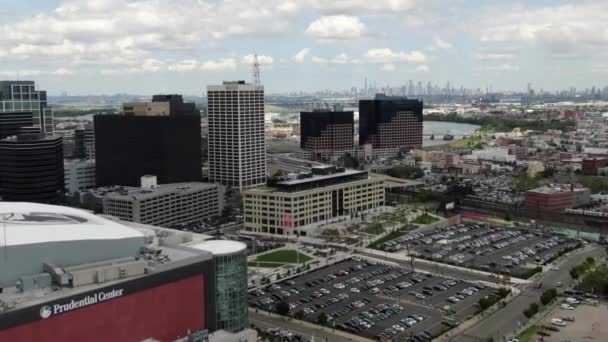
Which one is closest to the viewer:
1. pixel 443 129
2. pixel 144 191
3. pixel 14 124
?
pixel 144 191

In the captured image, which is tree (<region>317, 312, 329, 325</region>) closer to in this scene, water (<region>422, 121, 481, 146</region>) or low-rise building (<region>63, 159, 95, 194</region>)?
low-rise building (<region>63, 159, 95, 194</region>)

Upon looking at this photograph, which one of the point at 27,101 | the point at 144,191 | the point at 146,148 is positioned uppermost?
the point at 27,101

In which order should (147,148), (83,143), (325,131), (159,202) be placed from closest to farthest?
(159,202)
(147,148)
(83,143)
(325,131)

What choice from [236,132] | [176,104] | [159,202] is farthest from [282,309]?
[176,104]

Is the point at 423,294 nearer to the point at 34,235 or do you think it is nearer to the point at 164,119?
the point at 34,235

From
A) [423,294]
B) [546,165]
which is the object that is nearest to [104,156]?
[423,294]

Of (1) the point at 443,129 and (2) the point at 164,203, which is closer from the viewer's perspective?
(2) the point at 164,203

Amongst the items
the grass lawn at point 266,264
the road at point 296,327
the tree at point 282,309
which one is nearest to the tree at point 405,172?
the grass lawn at point 266,264

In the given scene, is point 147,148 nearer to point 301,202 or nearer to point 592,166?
point 301,202

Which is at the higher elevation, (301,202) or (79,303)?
(79,303)
